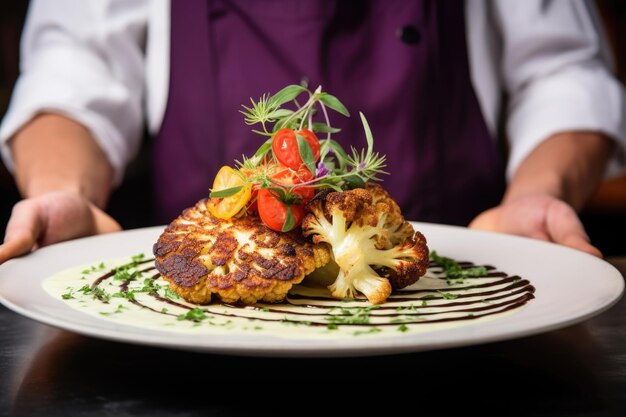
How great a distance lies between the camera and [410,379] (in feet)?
3.02

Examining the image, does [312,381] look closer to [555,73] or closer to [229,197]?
[229,197]

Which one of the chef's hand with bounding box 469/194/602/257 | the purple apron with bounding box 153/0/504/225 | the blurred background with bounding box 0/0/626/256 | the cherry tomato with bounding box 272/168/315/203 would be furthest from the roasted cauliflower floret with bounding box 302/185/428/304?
the blurred background with bounding box 0/0/626/256

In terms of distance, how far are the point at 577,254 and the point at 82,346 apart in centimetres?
78

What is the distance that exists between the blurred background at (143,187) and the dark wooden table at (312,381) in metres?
2.41

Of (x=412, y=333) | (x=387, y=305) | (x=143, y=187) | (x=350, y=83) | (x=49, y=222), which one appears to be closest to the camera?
(x=412, y=333)

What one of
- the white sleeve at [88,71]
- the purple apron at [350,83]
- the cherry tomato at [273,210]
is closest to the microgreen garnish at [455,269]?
the cherry tomato at [273,210]

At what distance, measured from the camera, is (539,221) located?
5.18 feet

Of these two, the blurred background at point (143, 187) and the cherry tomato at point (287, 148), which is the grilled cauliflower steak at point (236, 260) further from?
the blurred background at point (143, 187)

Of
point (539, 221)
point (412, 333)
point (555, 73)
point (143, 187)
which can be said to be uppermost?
point (555, 73)

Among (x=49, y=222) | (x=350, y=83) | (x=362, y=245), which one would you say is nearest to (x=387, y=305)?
(x=362, y=245)

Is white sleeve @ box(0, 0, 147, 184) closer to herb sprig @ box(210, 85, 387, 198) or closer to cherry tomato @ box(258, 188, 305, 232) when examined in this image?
herb sprig @ box(210, 85, 387, 198)

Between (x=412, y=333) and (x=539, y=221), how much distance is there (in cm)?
79

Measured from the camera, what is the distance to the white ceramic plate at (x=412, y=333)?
80cm

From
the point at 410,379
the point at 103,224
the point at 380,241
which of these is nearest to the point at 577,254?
the point at 380,241
